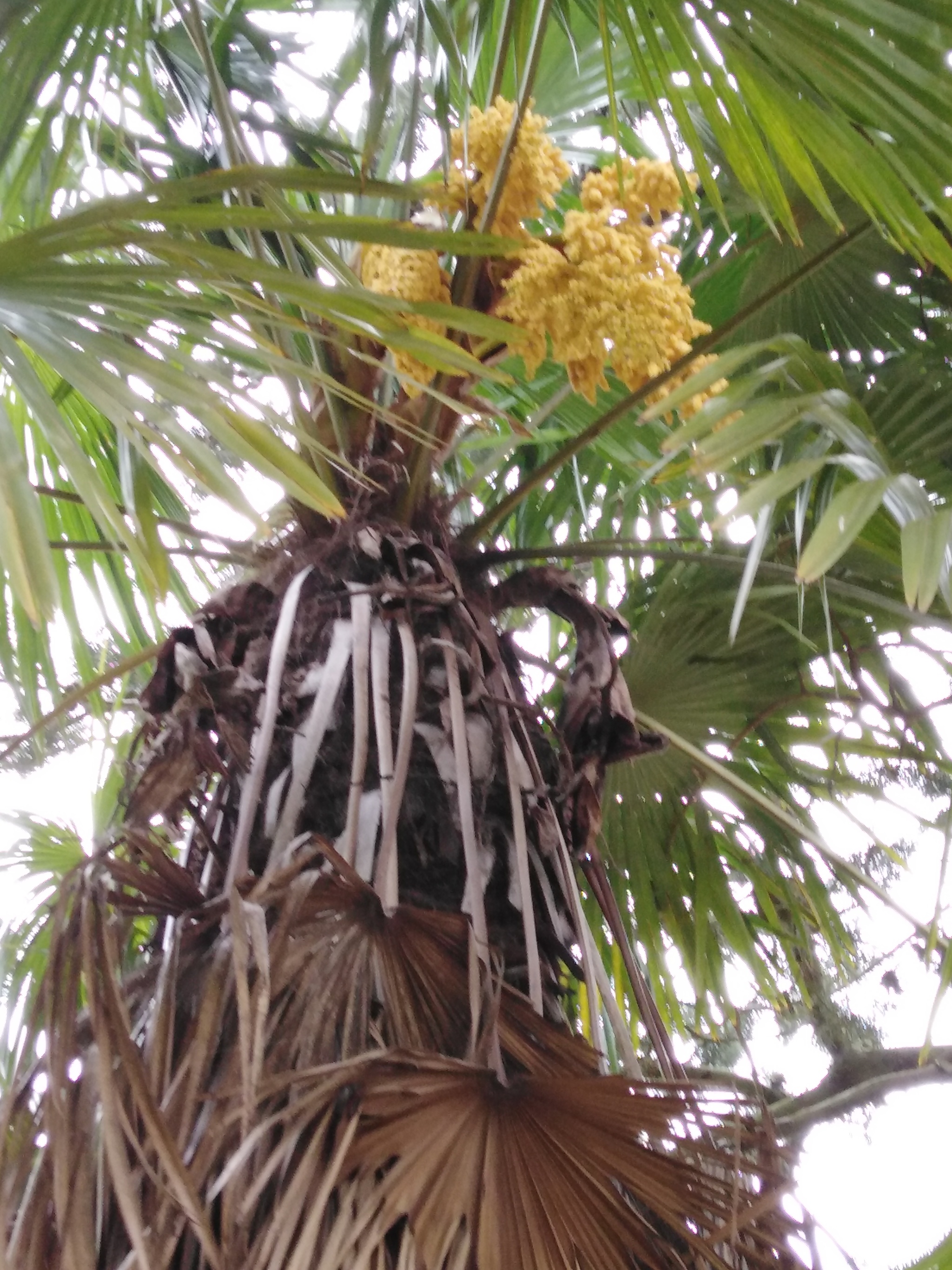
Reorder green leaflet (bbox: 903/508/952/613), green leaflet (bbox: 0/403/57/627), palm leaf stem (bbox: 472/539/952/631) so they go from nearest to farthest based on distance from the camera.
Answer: green leaflet (bbox: 0/403/57/627)
green leaflet (bbox: 903/508/952/613)
palm leaf stem (bbox: 472/539/952/631)

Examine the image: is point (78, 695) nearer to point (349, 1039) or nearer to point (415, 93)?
point (349, 1039)

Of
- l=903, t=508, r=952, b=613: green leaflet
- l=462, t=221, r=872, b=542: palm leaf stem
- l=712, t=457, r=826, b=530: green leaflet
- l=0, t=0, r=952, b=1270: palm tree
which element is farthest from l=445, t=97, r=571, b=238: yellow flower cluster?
l=903, t=508, r=952, b=613: green leaflet

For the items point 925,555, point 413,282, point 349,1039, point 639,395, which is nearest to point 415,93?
point 413,282

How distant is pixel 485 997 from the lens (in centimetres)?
56

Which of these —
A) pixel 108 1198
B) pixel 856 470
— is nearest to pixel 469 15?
pixel 856 470

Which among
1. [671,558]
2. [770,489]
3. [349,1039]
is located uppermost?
[671,558]

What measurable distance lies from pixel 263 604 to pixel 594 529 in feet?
2.33

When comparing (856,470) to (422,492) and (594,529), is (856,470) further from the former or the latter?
(594,529)

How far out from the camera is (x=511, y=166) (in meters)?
0.80

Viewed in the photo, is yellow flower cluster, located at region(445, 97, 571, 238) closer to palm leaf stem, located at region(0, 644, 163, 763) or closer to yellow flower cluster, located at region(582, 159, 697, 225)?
yellow flower cluster, located at region(582, 159, 697, 225)

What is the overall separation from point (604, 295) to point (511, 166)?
0.59 feet

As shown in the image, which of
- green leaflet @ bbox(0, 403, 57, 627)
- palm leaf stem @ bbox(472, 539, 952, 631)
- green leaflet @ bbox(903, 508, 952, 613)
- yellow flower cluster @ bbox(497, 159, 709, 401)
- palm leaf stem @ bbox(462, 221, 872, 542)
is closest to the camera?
green leaflet @ bbox(0, 403, 57, 627)

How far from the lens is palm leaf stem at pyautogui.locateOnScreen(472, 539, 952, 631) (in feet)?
3.16

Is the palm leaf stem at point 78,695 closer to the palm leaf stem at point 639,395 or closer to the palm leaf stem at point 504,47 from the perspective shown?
the palm leaf stem at point 639,395
